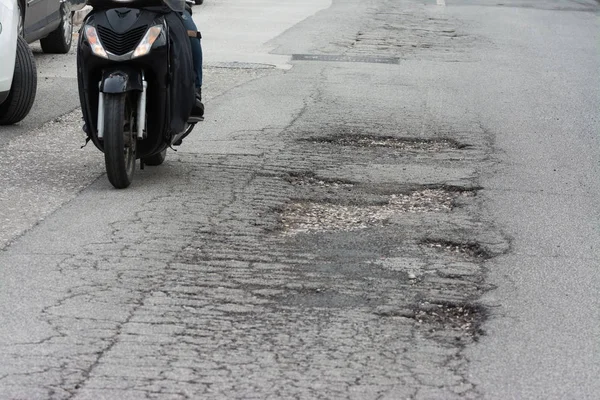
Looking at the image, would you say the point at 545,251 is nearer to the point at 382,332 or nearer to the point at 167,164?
the point at 382,332

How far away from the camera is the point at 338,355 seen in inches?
188

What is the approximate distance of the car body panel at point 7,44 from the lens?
982cm

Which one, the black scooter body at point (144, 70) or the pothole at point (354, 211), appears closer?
the pothole at point (354, 211)

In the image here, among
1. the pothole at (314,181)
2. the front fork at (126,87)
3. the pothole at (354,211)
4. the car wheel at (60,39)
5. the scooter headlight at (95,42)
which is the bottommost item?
the car wheel at (60,39)

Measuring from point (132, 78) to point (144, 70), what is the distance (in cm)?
14

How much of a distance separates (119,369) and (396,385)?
1.06 m

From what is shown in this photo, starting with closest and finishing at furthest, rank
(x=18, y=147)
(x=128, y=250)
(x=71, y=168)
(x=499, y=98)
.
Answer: (x=128, y=250), (x=71, y=168), (x=18, y=147), (x=499, y=98)

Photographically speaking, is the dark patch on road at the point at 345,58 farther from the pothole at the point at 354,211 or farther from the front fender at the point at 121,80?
the front fender at the point at 121,80

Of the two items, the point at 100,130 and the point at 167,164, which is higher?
the point at 100,130

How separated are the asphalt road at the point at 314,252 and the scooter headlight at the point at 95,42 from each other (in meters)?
0.89

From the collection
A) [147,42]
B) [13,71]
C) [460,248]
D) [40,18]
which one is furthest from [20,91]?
[460,248]

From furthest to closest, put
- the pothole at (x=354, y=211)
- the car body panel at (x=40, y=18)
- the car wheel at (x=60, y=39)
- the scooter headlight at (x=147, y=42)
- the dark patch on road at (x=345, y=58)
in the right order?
the dark patch on road at (x=345, y=58) → the car wheel at (x=60, y=39) → the car body panel at (x=40, y=18) → the scooter headlight at (x=147, y=42) → the pothole at (x=354, y=211)

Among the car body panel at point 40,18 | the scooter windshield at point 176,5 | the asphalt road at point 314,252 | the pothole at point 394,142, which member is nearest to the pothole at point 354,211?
the asphalt road at point 314,252

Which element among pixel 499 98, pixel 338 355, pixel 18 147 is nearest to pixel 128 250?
pixel 338 355
